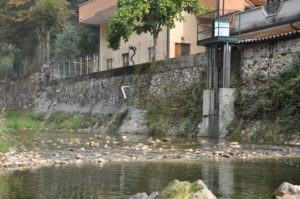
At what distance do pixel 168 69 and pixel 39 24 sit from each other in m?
24.4

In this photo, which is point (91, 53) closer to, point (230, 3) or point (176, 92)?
point (230, 3)

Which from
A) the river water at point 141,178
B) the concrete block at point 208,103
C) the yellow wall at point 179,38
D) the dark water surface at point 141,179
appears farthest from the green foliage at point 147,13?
the dark water surface at point 141,179

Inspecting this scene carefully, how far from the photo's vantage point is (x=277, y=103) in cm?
1831

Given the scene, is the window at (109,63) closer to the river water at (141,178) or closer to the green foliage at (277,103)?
the green foliage at (277,103)

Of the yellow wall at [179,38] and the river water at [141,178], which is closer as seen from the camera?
the river water at [141,178]

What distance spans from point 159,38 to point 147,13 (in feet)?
22.4

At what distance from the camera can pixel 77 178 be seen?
8.34 metres

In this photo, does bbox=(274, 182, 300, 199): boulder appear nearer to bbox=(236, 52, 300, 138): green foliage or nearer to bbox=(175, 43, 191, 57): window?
bbox=(236, 52, 300, 138): green foliage

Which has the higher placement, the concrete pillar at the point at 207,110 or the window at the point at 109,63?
the window at the point at 109,63

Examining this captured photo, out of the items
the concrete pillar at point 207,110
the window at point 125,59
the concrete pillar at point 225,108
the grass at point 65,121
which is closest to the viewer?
the concrete pillar at point 225,108

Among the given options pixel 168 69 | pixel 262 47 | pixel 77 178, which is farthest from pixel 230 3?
pixel 77 178

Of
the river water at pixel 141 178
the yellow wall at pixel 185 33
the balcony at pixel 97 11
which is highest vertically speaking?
the balcony at pixel 97 11

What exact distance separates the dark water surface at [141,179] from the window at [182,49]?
867 inches

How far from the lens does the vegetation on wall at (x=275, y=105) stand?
17484mm
